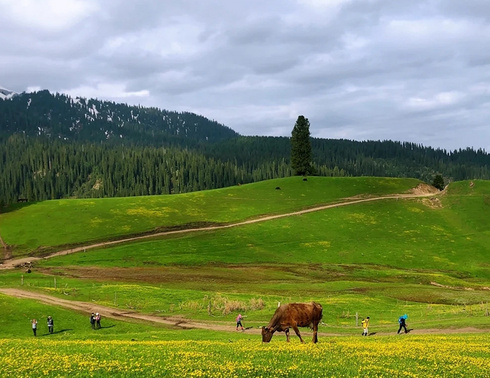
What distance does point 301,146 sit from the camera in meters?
166

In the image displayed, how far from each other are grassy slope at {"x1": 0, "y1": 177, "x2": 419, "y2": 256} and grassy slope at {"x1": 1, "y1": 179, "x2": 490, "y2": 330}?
39.9ft

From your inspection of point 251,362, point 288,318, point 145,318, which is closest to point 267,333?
point 288,318

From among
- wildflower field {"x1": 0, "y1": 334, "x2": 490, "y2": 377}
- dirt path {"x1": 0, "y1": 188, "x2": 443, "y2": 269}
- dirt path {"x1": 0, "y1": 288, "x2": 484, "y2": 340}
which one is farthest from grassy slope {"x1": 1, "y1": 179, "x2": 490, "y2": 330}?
wildflower field {"x1": 0, "y1": 334, "x2": 490, "y2": 377}

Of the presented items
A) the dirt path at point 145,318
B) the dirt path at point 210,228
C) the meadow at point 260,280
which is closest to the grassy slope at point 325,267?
the meadow at point 260,280

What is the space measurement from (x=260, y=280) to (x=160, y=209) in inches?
2427

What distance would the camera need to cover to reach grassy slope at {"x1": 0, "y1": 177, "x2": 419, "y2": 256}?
109062 millimetres

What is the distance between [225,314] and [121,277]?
3425 centimetres

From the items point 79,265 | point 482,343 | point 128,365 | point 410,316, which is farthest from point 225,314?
point 79,265

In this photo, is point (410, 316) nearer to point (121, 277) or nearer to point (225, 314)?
point (225, 314)

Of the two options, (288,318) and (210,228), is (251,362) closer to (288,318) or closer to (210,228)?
(288,318)

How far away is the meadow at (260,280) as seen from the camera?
66.3 feet

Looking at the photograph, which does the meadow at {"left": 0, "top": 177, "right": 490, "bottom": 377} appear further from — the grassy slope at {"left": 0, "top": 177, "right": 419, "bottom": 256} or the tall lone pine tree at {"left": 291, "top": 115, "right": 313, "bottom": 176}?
the tall lone pine tree at {"left": 291, "top": 115, "right": 313, "bottom": 176}

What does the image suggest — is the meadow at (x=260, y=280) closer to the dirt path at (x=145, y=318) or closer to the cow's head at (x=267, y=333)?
the cow's head at (x=267, y=333)

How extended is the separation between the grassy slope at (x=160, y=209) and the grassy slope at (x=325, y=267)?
1216cm
